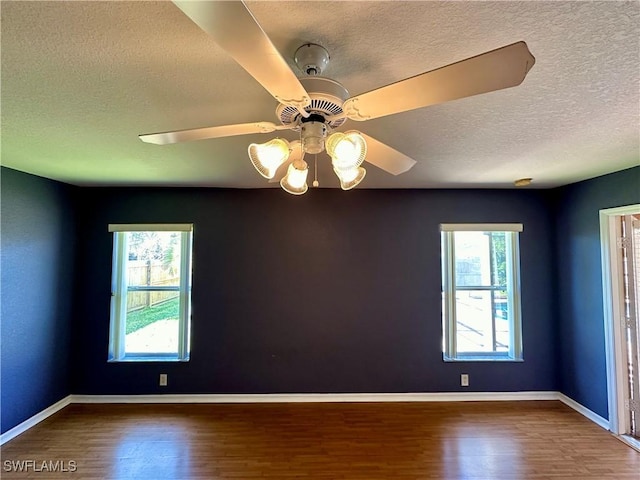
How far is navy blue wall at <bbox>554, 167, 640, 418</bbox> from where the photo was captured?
3076 millimetres

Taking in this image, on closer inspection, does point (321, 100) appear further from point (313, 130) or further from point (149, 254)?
point (149, 254)

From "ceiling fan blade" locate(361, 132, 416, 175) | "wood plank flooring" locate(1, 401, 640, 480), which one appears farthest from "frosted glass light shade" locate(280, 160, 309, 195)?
"wood plank flooring" locate(1, 401, 640, 480)

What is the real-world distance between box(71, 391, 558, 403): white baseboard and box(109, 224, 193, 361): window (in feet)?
1.44

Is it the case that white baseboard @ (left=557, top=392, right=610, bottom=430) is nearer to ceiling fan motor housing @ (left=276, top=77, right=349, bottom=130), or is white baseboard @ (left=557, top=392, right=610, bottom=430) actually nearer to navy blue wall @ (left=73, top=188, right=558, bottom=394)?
navy blue wall @ (left=73, top=188, right=558, bottom=394)

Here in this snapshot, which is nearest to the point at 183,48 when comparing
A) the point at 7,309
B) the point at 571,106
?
the point at 571,106

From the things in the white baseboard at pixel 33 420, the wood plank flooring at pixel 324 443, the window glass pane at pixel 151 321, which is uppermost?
the window glass pane at pixel 151 321

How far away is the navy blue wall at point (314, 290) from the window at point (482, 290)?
117 millimetres

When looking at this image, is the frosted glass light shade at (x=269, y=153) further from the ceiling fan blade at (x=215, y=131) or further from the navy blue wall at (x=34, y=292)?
the navy blue wall at (x=34, y=292)

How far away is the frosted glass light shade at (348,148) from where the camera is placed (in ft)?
3.53

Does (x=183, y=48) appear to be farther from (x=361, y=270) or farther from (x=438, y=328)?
(x=438, y=328)

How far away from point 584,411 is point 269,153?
420 cm

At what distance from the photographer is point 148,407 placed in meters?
3.45

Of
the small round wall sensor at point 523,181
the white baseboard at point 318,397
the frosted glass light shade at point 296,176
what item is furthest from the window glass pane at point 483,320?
the frosted glass light shade at point 296,176

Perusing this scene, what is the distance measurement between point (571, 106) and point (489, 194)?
7.73 ft
